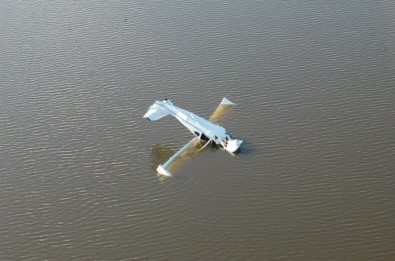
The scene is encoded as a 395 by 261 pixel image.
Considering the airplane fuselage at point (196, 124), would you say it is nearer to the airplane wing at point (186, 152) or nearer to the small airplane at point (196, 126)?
the small airplane at point (196, 126)

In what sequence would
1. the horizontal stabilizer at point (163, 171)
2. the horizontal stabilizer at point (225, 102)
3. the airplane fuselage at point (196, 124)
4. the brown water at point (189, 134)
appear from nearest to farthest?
the brown water at point (189, 134) → the horizontal stabilizer at point (163, 171) → the airplane fuselage at point (196, 124) → the horizontal stabilizer at point (225, 102)

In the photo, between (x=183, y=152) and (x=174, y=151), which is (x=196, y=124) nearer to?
(x=183, y=152)

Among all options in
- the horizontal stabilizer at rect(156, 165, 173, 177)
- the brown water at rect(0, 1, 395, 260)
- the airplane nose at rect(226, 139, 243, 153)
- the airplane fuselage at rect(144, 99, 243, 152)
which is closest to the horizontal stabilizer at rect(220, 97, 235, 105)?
the brown water at rect(0, 1, 395, 260)

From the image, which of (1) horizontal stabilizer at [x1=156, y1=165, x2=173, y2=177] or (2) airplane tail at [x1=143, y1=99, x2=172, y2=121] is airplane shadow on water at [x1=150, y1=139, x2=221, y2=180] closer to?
(1) horizontal stabilizer at [x1=156, y1=165, x2=173, y2=177]

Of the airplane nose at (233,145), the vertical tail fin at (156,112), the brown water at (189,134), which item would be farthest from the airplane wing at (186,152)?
the vertical tail fin at (156,112)

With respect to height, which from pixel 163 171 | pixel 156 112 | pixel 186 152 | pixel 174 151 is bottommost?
pixel 163 171

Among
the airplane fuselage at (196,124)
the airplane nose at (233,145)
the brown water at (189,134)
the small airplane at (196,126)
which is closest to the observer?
the brown water at (189,134)

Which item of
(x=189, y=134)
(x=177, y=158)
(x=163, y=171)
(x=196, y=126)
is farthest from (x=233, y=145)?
(x=163, y=171)
